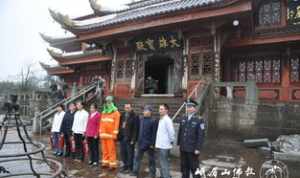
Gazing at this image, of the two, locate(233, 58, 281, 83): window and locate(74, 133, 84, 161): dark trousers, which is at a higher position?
locate(233, 58, 281, 83): window

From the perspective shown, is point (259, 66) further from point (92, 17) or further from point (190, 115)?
point (92, 17)

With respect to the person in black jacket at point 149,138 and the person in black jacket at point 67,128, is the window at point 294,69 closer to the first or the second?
the person in black jacket at point 149,138

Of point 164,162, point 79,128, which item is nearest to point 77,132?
point 79,128

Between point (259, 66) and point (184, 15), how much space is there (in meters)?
3.83

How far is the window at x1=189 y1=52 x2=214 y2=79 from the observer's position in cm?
1273

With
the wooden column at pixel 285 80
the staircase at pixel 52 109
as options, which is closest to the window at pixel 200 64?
the wooden column at pixel 285 80

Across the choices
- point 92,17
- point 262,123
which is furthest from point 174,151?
point 92,17

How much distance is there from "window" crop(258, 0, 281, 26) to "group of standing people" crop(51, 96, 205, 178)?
730 cm

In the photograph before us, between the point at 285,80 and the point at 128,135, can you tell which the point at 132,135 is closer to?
the point at 128,135

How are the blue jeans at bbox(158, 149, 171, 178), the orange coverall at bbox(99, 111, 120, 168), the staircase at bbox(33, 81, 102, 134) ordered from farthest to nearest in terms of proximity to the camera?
the staircase at bbox(33, 81, 102, 134) < the orange coverall at bbox(99, 111, 120, 168) < the blue jeans at bbox(158, 149, 171, 178)

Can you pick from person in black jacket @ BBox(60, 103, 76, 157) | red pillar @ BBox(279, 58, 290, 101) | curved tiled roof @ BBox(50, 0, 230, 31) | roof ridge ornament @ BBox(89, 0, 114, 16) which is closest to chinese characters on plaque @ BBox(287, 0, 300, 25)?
red pillar @ BBox(279, 58, 290, 101)

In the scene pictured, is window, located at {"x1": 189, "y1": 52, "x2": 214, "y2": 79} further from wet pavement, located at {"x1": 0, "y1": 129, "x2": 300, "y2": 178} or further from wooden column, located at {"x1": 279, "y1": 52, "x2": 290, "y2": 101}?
wet pavement, located at {"x1": 0, "y1": 129, "x2": 300, "y2": 178}

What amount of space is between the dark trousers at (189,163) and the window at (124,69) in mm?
9580

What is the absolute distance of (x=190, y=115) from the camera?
238 inches
